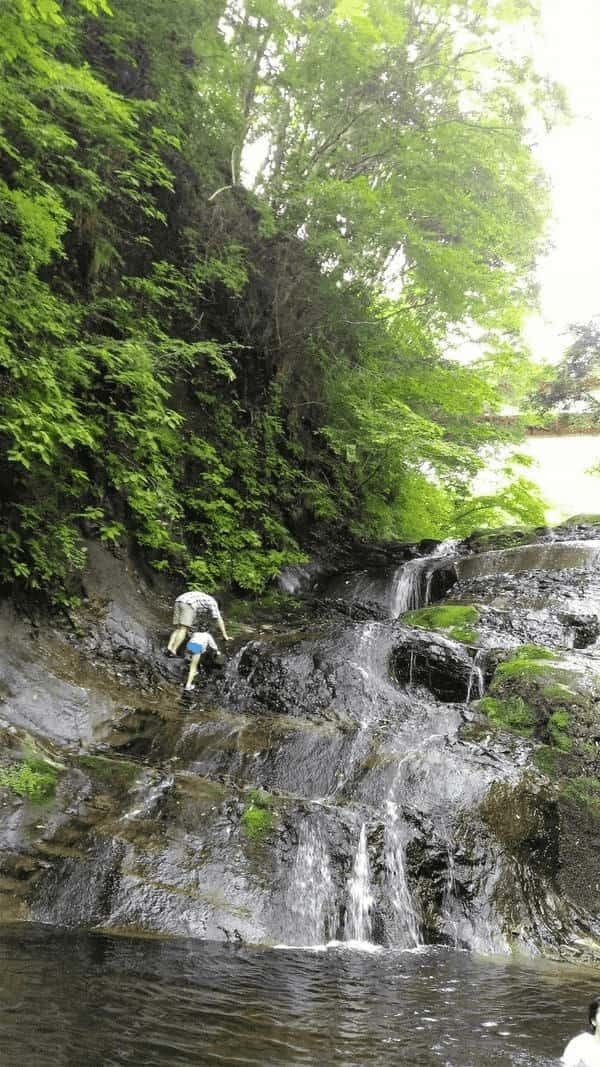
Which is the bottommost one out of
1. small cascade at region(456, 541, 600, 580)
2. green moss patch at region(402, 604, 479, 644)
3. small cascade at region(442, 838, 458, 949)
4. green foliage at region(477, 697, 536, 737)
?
small cascade at region(442, 838, 458, 949)

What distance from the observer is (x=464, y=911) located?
221 inches

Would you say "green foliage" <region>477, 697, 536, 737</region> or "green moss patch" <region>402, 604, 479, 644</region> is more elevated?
"green moss patch" <region>402, 604, 479, 644</region>

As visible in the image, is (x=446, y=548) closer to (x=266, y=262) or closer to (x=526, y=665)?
(x=266, y=262)

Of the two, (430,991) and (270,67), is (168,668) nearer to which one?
(430,991)

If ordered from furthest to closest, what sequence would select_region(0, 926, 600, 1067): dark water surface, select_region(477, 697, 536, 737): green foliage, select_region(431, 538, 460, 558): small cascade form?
select_region(431, 538, 460, 558): small cascade, select_region(477, 697, 536, 737): green foliage, select_region(0, 926, 600, 1067): dark water surface

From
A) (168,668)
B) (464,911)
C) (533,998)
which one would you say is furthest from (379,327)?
(533,998)

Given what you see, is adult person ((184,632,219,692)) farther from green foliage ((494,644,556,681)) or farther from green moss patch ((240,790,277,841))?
green foliage ((494,644,556,681))

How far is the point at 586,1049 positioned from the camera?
10.3 ft

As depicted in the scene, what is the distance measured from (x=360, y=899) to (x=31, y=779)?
3.05 metres

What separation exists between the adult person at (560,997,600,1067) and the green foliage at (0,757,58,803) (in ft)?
14.4

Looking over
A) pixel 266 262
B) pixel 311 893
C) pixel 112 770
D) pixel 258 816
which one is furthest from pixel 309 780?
pixel 266 262

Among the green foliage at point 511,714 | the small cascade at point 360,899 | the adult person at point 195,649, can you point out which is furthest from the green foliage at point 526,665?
the adult person at point 195,649

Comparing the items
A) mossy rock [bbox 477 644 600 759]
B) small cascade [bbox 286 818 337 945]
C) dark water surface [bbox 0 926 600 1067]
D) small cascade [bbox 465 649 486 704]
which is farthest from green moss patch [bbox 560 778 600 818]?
small cascade [bbox 286 818 337 945]

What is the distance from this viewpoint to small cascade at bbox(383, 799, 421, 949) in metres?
5.34
